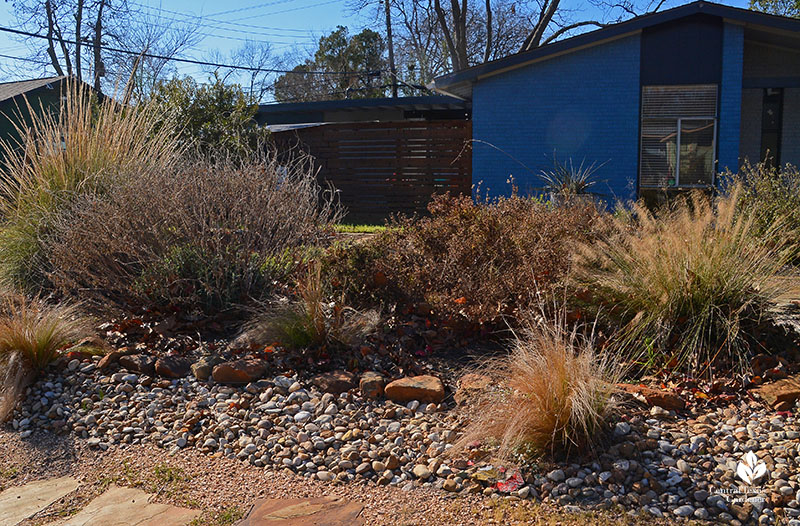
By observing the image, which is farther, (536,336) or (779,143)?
(779,143)

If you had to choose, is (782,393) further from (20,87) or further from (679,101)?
(20,87)

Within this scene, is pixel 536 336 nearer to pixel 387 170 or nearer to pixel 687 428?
pixel 687 428

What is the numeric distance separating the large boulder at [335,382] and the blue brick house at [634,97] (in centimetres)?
849

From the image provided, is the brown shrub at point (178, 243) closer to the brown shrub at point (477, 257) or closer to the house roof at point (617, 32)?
the brown shrub at point (477, 257)

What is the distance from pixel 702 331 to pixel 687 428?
2.93ft

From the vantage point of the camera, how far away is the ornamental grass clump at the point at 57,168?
5945mm

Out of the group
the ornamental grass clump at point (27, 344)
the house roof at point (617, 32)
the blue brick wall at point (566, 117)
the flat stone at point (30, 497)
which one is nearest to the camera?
the flat stone at point (30, 497)

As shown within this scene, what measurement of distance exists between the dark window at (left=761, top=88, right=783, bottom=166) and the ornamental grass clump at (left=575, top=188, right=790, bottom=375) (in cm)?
1106

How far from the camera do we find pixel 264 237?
5.36 m

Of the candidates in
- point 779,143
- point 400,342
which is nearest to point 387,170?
point 779,143

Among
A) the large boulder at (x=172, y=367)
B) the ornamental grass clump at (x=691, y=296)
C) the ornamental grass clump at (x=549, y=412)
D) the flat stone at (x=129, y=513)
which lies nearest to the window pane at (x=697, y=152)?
the ornamental grass clump at (x=691, y=296)

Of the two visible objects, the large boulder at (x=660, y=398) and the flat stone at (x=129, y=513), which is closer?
the flat stone at (x=129, y=513)

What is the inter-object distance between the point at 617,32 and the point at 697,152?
2.54m

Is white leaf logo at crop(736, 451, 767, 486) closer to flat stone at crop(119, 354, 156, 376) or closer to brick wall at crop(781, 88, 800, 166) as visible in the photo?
flat stone at crop(119, 354, 156, 376)
